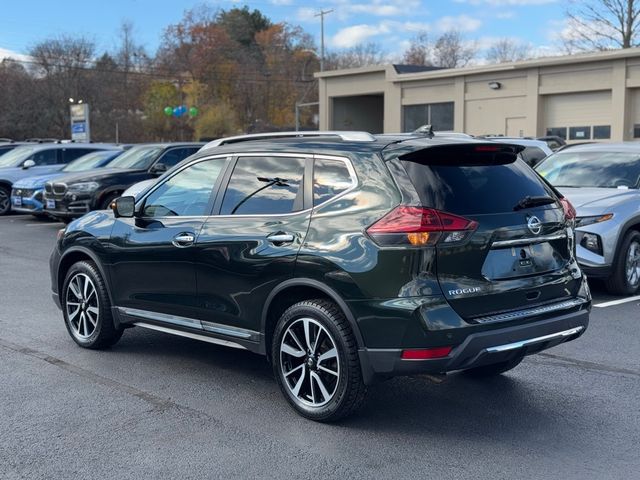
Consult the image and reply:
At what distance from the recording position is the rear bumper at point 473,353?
14.9 ft

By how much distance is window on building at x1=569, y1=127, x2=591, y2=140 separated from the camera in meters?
32.6

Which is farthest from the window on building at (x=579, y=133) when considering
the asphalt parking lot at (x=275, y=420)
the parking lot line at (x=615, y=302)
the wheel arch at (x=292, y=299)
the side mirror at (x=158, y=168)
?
the wheel arch at (x=292, y=299)

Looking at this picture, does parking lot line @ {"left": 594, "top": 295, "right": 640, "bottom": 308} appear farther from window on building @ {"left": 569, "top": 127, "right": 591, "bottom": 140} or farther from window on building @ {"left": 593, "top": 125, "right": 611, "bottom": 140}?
window on building @ {"left": 569, "top": 127, "right": 591, "bottom": 140}

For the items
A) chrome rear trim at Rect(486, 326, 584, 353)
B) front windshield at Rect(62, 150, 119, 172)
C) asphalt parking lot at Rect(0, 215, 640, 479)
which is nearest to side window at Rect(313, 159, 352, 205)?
chrome rear trim at Rect(486, 326, 584, 353)

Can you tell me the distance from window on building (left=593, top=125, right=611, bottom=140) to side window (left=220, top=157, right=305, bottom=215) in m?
29.0

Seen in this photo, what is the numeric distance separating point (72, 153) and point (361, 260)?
59.1 ft

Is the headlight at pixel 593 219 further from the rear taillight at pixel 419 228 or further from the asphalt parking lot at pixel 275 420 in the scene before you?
the rear taillight at pixel 419 228

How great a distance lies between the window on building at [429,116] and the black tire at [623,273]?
97.3 feet

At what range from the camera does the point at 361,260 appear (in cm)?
466

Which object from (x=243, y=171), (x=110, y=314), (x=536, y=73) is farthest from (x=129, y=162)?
(x=536, y=73)

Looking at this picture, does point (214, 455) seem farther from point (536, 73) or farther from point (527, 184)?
point (536, 73)

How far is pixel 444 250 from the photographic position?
14.9 ft

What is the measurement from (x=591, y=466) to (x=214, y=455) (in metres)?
2.14

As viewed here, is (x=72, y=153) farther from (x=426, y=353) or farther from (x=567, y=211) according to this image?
Result: (x=426, y=353)
